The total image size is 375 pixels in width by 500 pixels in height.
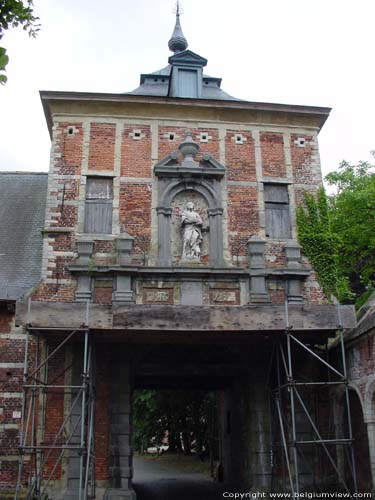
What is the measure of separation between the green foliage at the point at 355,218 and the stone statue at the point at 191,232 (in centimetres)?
561

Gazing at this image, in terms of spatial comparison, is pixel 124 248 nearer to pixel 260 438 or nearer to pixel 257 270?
pixel 257 270

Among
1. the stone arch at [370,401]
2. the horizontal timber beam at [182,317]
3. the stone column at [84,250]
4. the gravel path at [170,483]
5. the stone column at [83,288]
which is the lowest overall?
the gravel path at [170,483]

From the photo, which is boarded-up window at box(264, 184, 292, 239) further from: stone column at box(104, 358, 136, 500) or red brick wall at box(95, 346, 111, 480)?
red brick wall at box(95, 346, 111, 480)

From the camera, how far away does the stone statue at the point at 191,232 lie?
12984mm

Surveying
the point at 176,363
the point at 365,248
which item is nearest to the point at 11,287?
the point at 176,363

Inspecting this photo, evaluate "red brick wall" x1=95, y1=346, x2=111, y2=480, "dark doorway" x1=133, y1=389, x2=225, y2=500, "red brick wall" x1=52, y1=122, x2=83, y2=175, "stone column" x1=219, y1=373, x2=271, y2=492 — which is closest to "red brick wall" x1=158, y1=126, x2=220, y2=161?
"red brick wall" x1=52, y1=122, x2=83, y2=175

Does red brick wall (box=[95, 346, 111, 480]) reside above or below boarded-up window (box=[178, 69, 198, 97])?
below

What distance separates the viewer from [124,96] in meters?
14.0

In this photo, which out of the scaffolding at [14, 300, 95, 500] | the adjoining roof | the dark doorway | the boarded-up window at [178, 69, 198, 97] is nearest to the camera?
the scaffolding at [14, 300, 95, 500]

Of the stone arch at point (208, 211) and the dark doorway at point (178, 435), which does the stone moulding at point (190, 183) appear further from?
the dark doorway at point (178, 435)

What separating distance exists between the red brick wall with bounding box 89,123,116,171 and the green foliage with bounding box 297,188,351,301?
4.64m

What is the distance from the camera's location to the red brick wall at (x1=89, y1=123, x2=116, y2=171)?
45.0ft

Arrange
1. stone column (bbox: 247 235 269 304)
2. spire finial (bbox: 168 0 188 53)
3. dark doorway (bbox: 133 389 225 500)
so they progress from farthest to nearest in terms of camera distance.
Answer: dark doorway (bbox: 133 389 225 500) → spire finial (bbox: 168 0 188 53) → stone column (bbox: 247 235 269 304)

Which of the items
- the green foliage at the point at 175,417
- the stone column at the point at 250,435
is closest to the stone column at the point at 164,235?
the stone column at the point at 250,435
